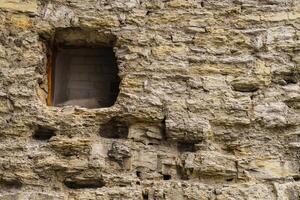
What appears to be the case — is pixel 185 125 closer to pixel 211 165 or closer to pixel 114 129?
pixel 211 165

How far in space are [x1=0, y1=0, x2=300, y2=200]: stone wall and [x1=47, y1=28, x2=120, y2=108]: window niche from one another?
0.08 meters

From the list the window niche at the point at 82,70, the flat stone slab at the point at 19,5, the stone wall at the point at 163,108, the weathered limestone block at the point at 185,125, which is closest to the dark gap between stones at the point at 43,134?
the stone wall at the point at 163,108

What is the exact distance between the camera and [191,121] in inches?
133

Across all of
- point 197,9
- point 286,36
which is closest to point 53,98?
point 197,9

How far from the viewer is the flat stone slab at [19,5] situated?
3670mm

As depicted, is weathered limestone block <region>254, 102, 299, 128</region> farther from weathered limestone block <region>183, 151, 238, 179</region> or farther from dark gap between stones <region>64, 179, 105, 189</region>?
dark gap between stones <region>64, 179, 105, 189</region>

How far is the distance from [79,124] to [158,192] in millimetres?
615

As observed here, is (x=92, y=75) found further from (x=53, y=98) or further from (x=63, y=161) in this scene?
(x=63, y=161)

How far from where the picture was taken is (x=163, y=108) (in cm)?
342

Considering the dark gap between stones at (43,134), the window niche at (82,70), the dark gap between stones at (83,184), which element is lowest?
the dark gap between stones at (83,184)

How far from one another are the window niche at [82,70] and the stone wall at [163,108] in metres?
0.08

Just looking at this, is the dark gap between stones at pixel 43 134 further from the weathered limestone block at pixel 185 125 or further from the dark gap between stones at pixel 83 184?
the weathered limestone block at pixel 185 125

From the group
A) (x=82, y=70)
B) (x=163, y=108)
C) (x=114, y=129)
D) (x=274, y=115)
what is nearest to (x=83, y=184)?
(x=114, y=129)

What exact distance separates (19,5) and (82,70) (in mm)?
574
